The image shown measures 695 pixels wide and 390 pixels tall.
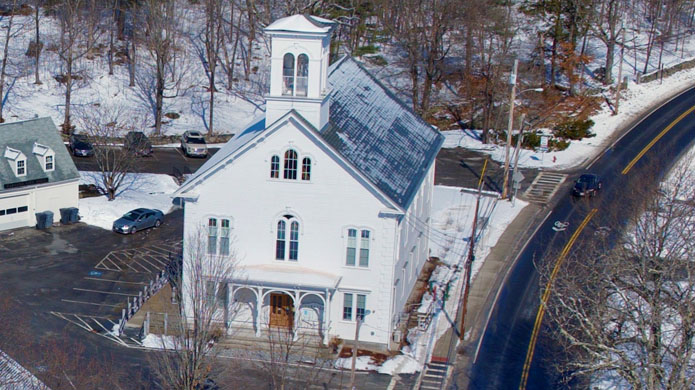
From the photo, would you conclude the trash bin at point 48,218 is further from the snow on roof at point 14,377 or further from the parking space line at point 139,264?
the snow on roof at point 14,377

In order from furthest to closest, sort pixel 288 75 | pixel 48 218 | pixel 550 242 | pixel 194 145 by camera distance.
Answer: pixel 194 145, pixel 48 218, pixel 550 242, pixel 288 75

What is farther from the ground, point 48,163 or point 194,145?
point 194,145

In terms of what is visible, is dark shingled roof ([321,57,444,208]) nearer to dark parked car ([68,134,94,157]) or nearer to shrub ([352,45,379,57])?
dark parked car ([68,134,94,157])

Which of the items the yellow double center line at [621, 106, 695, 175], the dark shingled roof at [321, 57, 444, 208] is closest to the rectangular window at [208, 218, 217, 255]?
the dark shingled roof at [321, 57, 444, 208]

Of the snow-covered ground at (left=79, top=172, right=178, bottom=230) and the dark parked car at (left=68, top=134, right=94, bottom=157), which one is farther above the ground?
the dark parked car at (left=68, top=134, right=94, bottom=157)

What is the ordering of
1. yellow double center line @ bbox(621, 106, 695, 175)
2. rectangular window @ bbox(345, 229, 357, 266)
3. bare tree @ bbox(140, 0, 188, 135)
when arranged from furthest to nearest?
bare tree @ bbox(140, 0, 188, 135) < yellow double center line @ bbox(621, 106, 695, 175) < rectangular window @ bbox(345, 229, 357, 266)

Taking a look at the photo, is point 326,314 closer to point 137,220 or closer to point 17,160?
point 137,220

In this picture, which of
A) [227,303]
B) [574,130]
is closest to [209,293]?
[227,303]
